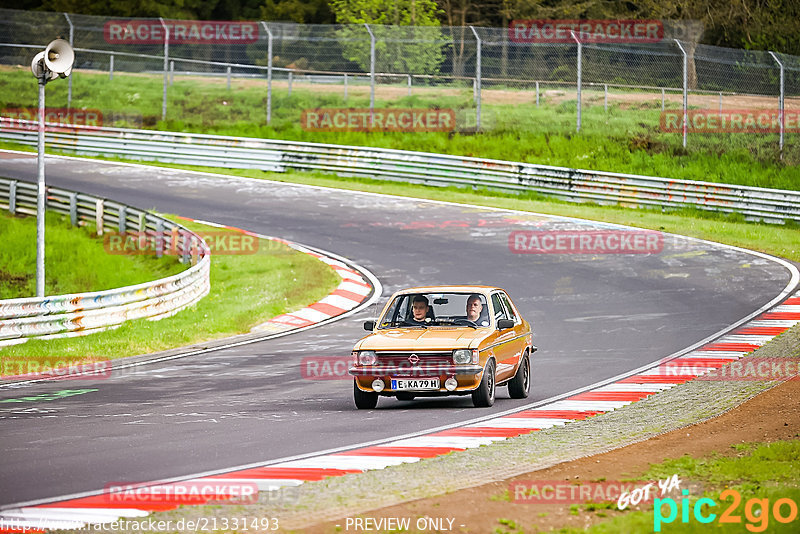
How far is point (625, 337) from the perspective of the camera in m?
17.1

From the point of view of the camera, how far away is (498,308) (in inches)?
529

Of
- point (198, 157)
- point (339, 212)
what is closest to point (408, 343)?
point (339, 212)

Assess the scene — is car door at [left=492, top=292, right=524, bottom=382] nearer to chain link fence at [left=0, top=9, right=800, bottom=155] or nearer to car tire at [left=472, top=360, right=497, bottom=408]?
car tire at [left=472, top=360, right=497, bottom=408]

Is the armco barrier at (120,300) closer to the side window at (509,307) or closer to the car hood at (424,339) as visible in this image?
the car hood at (424,339)

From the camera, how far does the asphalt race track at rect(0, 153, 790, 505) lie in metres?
9.99

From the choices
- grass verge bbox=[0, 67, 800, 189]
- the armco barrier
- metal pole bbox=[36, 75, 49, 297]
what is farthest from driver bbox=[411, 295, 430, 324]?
grass verge bbox=[0, 67, 800, 189]

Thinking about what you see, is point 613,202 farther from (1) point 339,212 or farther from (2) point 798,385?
(2) point 798,385

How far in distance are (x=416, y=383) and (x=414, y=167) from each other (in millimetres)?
23013

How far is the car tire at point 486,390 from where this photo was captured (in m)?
12.2

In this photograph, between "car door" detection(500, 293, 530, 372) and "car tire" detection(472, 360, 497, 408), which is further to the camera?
"car door" detection(500, 293, 530, 372)

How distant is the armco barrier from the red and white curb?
8797 millimetres

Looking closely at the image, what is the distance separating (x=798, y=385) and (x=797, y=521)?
6.27 metres

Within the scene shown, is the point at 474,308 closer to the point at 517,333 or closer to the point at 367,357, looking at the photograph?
the point at 517,333

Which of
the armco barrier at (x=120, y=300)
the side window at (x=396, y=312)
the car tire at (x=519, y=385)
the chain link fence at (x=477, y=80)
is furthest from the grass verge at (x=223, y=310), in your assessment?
the chain link fence at (x=477, y=80)
